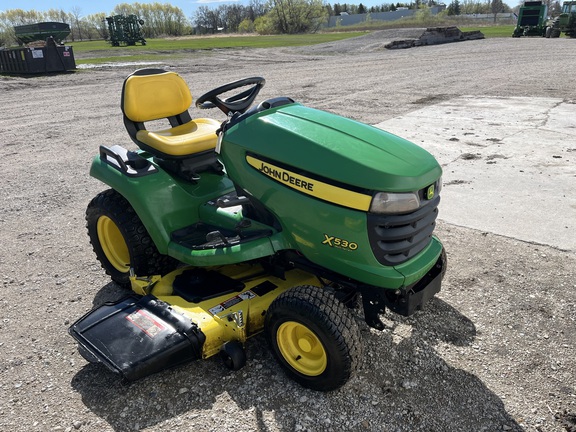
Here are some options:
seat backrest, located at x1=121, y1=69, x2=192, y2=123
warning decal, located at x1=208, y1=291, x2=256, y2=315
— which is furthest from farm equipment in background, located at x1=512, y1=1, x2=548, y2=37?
warning decal, located at x1=208, y1=291, x2=256, y2=315

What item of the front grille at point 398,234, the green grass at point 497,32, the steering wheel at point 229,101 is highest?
the green grass at point 497,32

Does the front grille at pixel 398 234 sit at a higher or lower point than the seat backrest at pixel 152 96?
lower

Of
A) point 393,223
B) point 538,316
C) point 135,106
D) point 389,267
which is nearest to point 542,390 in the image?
point 538,316

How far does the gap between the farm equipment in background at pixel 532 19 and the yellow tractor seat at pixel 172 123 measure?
3453 cm

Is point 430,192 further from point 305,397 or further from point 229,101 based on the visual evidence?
point 229,101

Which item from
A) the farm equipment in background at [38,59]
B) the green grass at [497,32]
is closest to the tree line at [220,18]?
the green grass at [497,32]

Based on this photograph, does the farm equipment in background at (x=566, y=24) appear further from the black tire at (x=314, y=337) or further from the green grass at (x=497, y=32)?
the black tire at (x=314, y=337)

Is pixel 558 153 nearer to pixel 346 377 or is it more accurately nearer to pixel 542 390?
pixel 542 390

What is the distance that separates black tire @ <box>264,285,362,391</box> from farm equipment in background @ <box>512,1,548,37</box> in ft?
117

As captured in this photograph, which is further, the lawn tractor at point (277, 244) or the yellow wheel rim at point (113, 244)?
the yellow wheel rim at point (113, 244)

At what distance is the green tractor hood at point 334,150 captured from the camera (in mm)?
2379

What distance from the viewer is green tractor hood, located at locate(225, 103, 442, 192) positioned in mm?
2379

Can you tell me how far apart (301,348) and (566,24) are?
115 feet

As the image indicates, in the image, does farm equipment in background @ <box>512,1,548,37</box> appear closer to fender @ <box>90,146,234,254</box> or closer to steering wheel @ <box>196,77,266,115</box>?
steering wheel @ <box>196,77,266,115</box>
